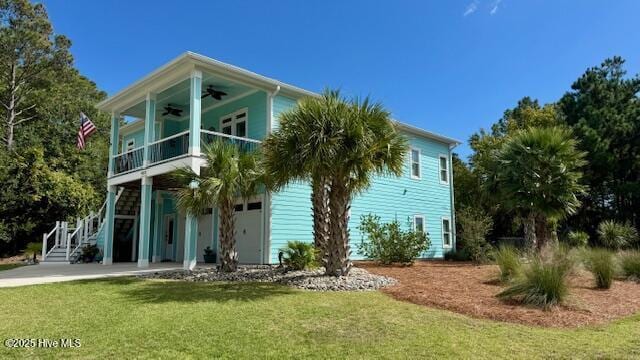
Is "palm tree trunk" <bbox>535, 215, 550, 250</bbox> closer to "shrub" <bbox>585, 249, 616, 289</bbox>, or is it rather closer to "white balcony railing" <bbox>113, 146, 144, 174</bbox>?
"shrub" <bbox>585, 249, 616, 289</bbox>

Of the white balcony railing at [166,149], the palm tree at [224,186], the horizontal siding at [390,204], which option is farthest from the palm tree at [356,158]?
the white balcony railing at [166,149]

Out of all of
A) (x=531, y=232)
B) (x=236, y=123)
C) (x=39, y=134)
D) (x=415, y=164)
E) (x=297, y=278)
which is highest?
Answer: (x=39, y=134)

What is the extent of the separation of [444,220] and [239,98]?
490 inches

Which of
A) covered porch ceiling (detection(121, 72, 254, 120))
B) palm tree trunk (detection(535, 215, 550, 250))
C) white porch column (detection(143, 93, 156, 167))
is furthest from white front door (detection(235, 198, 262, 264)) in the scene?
palm tree trunk (detection(535, 215, 550, 250))

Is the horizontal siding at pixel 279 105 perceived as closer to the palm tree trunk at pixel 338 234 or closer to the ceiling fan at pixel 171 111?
the ceiling fan at pixel 171 111

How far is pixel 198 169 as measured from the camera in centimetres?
1332

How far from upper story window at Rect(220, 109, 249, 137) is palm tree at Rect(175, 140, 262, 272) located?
5.09 meters

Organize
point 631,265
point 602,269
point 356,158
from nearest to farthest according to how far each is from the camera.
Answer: point 356,158, point 602,269, point 631,265

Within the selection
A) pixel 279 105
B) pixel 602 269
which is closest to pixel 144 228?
pixel 279 105

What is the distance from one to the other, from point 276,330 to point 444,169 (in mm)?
18987

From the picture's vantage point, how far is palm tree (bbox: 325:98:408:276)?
9.80m

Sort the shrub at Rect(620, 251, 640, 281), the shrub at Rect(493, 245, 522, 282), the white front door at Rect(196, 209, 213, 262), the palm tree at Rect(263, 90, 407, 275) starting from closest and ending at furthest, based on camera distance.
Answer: the shrub at Rect(493, 245, 522, 282)
the palm tree at Rect(263, 90, 407, 275)
the shrub at Rect(620, 251, 640, 281)
the white front door at Rect(196, 209, 213, 262)

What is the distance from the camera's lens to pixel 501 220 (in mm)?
29734

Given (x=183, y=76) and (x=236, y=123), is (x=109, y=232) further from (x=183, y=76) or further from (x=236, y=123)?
(x=183, y=76)
